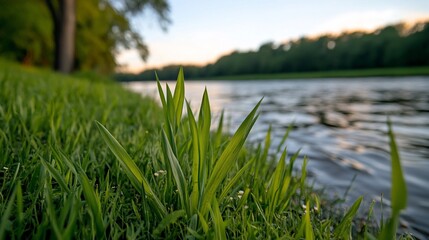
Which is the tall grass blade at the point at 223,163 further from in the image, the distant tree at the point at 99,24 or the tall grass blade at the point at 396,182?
the distant tree at the point at 99,24

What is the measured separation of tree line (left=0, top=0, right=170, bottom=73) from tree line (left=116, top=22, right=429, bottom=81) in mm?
25758

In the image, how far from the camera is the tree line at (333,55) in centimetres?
4959

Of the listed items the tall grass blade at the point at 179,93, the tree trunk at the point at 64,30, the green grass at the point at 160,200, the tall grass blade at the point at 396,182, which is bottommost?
the green grass at the point at 160,200

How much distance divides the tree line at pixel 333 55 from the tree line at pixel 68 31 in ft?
84.5

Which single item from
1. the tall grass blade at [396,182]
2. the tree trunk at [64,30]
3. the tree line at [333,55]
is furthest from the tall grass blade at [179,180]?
the tree line at [333,55]

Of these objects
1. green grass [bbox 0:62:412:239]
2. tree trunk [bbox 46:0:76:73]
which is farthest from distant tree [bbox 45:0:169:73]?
green grass [bbox 0:62:412:239]

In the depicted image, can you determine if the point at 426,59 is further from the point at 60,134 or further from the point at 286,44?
the point at 60,134

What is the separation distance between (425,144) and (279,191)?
12.5ft

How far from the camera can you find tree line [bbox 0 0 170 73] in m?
9.76

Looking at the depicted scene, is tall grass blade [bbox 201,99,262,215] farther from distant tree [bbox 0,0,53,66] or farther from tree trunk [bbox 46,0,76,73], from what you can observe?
distant tree [bbox 0,0,53,66]

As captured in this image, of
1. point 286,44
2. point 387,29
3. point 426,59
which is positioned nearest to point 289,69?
point 286,44

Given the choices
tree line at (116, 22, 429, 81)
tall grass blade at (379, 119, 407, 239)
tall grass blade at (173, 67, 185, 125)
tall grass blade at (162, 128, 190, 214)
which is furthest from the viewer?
tree line at (116, 22, 429, 81)

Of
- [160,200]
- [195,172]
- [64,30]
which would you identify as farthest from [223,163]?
[64,30]

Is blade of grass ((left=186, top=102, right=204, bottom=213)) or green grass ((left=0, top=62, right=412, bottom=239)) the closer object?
green grass ((left=0, top=62, right=412, bottom=239))
